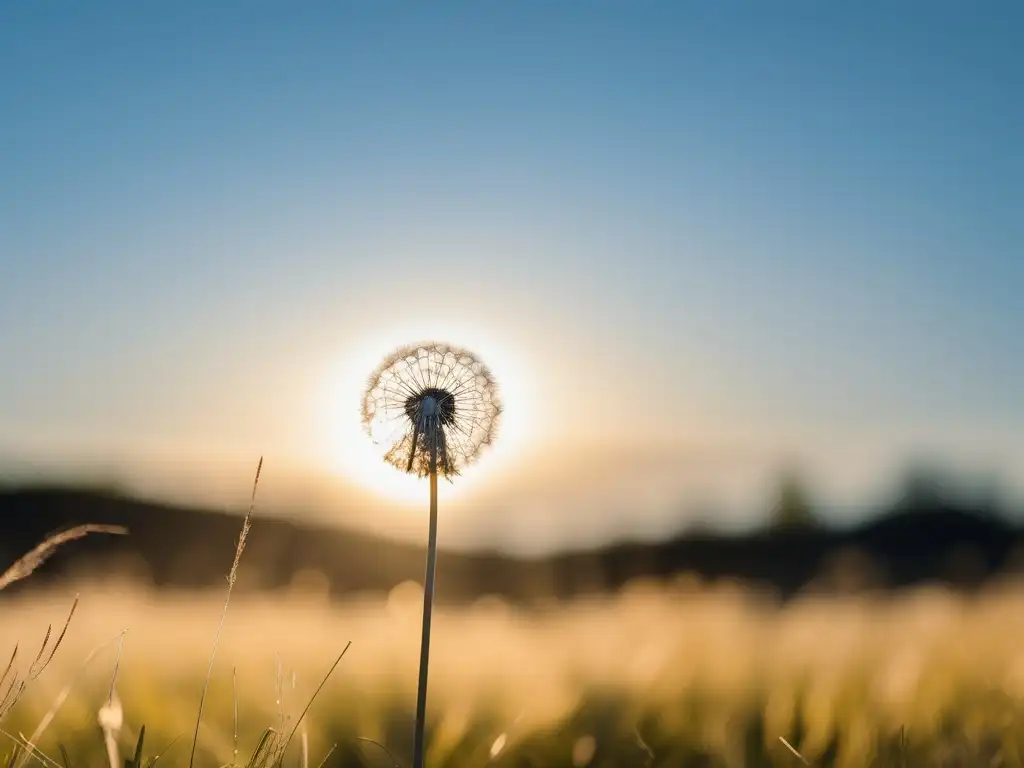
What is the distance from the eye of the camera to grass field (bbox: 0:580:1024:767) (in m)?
3.25

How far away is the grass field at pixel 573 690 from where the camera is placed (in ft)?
10.7

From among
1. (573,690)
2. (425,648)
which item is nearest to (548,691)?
(573,690)

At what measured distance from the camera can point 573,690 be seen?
388 cm

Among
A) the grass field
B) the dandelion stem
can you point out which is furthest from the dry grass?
the dandelion stem

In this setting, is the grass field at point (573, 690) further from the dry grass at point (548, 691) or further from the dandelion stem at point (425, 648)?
Result: the dandelion stem at point (425, 648)

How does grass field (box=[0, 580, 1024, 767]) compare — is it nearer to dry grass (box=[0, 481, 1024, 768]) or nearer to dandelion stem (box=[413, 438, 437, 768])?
dry grass (box=[0, 481, 1024, 768])

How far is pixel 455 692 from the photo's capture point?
3945 mm

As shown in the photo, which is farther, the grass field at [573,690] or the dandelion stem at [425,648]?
the grass field at [573,690]

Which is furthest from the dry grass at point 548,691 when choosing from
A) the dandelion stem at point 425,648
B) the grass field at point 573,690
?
the dandelion stem at point 425,648

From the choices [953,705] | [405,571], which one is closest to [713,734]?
[953,705]

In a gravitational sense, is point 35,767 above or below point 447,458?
below

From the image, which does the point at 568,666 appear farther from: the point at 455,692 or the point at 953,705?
the point at 953,705

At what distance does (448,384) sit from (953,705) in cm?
227

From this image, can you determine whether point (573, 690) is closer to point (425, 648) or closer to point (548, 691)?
point (548, 691)
